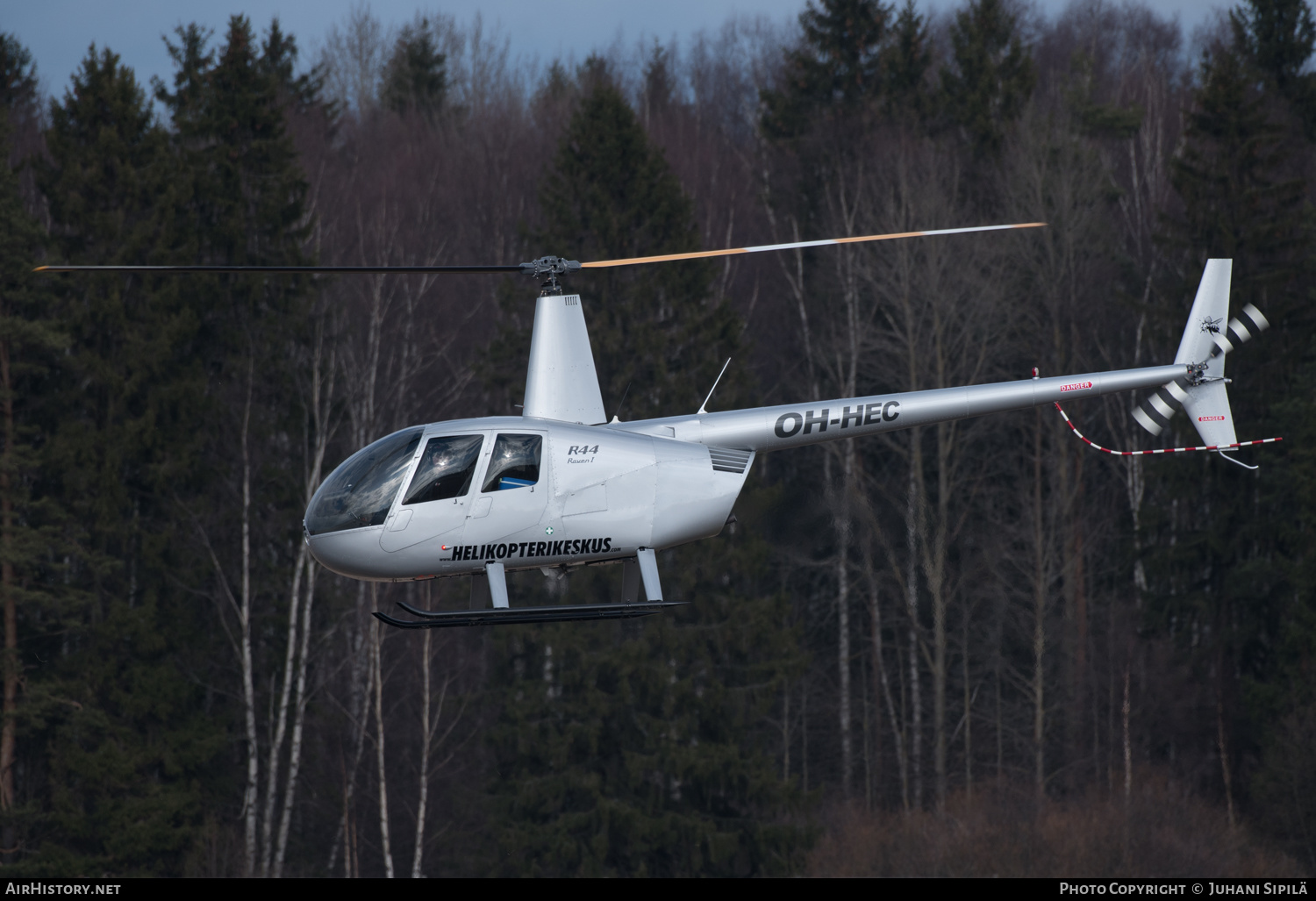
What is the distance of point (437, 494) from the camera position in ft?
42.4

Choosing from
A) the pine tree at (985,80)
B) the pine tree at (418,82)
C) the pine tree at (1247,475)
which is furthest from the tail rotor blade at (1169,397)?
the pine tree at (418,82)

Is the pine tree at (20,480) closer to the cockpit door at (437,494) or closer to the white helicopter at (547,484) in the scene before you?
the white helicopter at (547,484)

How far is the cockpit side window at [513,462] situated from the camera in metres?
13.0

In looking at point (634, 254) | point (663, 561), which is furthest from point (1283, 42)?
point (663, 561)

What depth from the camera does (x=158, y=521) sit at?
3106cm

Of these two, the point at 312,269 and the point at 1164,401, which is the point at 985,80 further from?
the point at 312,269

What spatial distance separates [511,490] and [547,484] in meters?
0.31

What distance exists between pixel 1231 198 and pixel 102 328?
21885 mm

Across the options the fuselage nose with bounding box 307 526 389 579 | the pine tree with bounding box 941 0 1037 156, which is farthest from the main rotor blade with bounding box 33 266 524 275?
the pine tree with bounding box 941 0 1037 156

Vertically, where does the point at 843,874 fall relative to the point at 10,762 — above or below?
below

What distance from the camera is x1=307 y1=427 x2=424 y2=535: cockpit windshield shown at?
→ 12875 millimetres

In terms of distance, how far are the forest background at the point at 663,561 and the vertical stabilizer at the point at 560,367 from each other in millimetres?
14591

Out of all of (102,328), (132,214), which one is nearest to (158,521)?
(102,328)
